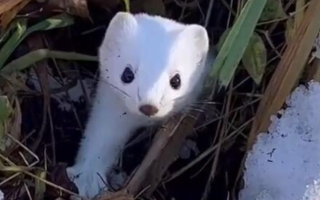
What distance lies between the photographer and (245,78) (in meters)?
2.00

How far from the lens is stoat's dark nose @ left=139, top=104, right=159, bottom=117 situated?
1775 mm

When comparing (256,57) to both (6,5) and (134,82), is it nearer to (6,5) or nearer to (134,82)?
(134,82)

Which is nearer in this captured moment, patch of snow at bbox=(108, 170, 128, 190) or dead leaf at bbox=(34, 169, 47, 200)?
dead leaf at bbox=(34, 169, 47, 200)

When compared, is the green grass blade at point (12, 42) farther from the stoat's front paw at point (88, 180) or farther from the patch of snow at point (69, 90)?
the stoat's front paw at point (88, 180)

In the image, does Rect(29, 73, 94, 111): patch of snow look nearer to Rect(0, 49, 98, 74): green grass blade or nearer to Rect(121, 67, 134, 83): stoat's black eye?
Rect(0, 49, 98, 74): green grass blade

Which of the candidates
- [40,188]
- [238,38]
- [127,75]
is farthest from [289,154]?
[40,188]

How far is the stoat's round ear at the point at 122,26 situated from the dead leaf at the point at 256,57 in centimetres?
26

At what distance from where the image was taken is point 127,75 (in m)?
1.87

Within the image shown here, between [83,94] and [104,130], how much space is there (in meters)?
0.16

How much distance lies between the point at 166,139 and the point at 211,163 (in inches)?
6.3

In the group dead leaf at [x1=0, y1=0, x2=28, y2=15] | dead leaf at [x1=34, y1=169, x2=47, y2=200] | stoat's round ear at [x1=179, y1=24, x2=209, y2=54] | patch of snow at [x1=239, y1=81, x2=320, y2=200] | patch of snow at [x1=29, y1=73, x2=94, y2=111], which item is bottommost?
dead leaf at [x1=34, y1=169, x2=47, y2=200]

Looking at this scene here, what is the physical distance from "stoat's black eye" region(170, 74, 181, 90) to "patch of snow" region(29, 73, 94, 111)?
1.03 ft

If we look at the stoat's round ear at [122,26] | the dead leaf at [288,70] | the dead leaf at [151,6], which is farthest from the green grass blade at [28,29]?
the dead leaf at [288,70]

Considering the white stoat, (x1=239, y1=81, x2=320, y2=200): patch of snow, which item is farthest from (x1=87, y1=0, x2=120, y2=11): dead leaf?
(x1=239, y1=81, x2=320, y2=200): patch of snow
